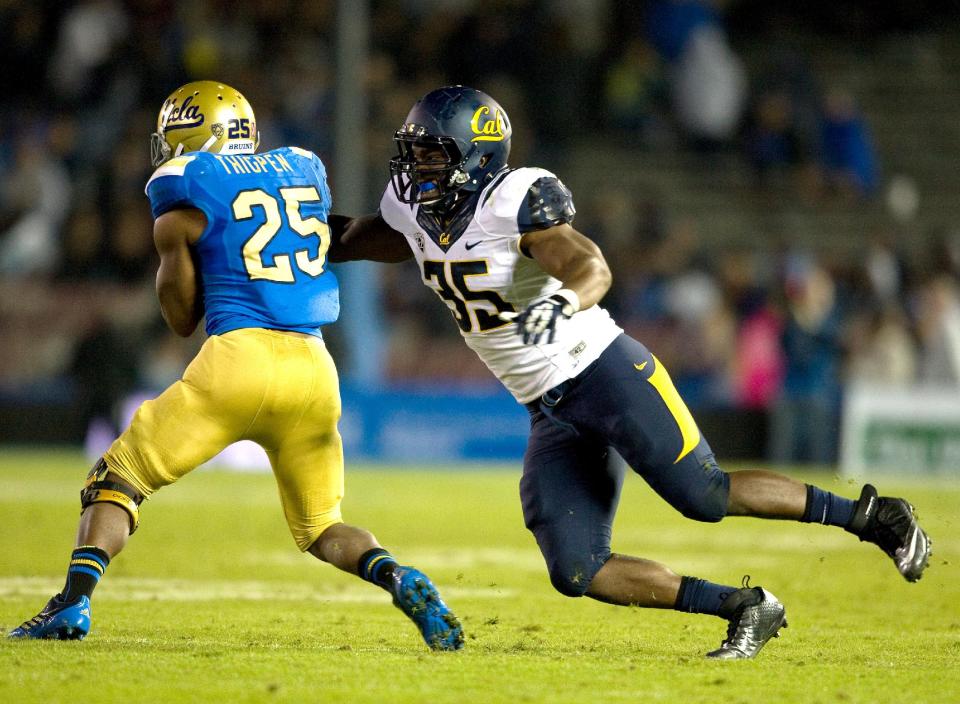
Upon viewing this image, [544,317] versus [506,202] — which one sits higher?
[506,202]

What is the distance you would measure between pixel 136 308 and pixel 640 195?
5.56 metres

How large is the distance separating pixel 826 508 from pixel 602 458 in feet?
2.37

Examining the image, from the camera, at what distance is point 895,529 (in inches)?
197

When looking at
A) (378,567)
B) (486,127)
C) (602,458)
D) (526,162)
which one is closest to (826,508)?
(602,458)

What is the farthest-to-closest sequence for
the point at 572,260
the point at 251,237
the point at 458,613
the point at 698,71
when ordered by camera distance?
the point at 698,71
the point at 458,613
the point at 251,237
the point at 572,260

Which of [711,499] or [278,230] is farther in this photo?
[278,230]

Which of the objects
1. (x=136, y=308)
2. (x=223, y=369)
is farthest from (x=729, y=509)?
(x=136, y=308)

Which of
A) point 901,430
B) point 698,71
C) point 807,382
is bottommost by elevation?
point 901,430

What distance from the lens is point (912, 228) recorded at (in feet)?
56.0

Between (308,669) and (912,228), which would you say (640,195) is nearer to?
(912,228)

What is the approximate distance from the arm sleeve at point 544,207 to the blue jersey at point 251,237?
73cm

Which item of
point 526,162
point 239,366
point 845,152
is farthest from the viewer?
point 845,152

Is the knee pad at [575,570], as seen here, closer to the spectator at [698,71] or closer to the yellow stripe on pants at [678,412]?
the yellow stripe on pants at [678,412]

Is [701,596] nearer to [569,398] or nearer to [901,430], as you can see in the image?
[569,398]
